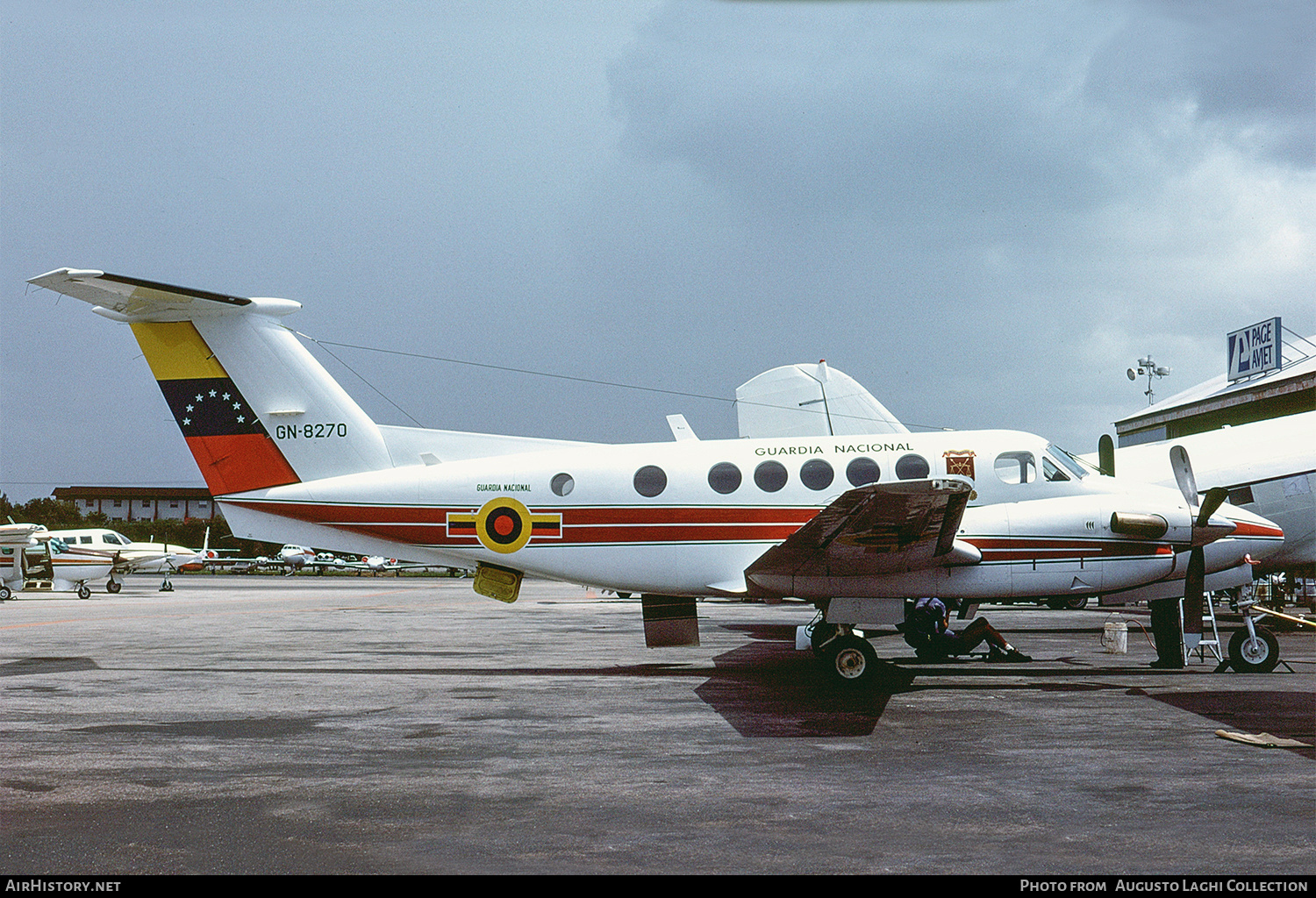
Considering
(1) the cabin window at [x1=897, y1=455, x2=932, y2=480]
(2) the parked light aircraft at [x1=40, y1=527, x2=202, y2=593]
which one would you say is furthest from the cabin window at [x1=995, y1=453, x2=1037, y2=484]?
(2) the parked light aircraft at [x1=40, y1=527, x2=202, y2=593]

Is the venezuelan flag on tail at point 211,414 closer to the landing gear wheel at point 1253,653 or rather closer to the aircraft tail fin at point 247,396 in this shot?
the aircraft tail fin at point 247,396

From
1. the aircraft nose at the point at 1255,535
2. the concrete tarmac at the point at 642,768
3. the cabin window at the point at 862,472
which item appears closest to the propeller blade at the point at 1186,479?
the aircraft nose at the point at 1255,535

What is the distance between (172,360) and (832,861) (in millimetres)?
11628

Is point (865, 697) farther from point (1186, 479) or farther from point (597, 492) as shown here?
point (1186, 479)

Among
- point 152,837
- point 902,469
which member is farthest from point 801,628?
point 152,837

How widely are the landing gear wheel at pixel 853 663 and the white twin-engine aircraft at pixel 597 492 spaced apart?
0.09ft

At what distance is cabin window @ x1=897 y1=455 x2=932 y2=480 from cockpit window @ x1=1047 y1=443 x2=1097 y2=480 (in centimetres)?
166

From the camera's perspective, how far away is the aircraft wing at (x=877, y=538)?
10133 mm

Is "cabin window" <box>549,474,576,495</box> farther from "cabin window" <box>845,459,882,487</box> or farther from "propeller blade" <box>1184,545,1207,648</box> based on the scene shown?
"propeller blade" <box>1184,545,1207,648</box>

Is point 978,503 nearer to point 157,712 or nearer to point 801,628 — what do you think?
point 801,628

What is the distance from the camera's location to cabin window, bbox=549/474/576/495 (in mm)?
13547

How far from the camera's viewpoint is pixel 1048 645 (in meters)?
18.4

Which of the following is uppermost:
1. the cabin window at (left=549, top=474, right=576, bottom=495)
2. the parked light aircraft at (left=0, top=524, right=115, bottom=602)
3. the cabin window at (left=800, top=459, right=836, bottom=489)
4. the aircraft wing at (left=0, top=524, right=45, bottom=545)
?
the cabin window at (left=800, top=459, right=836, bottom=489)

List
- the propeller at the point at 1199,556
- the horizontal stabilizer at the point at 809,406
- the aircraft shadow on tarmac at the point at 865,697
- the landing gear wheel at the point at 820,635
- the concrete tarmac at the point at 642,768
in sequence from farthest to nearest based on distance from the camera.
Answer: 1. the horizontal stabilizer at the point at 809,406
2. the landing gear wheel at the point at 820,635
3. the propeller at the point at 1199,556
4. the aircraft shadow on tarmac at the point at 865,697
5. the concrete tarmac at the point at 642,768
